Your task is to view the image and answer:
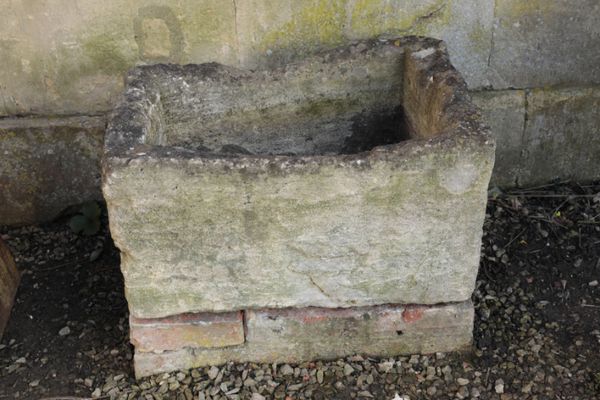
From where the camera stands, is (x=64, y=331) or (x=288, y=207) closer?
(x=288, y=207)

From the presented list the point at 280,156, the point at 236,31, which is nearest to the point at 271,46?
the point at 236,31

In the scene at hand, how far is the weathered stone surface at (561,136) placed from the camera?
10.6 ft

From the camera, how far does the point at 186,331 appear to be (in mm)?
2434

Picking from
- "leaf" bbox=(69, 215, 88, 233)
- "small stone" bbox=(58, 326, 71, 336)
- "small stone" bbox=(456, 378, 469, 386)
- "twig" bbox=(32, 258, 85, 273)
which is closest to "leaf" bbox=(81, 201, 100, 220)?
"leaf" bbox=(69, 215, 88, 233)

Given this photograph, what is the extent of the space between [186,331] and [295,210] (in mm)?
→ 598

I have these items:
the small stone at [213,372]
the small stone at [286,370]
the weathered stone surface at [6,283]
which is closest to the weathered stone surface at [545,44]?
the small stone at [286,370]

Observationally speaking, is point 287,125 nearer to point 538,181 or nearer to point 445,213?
point 445,213

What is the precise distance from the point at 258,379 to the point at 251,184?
74 cm

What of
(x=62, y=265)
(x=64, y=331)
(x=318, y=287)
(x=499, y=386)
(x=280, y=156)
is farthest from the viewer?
(x=62, y=265)

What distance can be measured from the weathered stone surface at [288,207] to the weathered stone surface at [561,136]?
0.80 meters

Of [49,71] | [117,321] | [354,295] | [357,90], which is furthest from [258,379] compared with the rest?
[49,71]

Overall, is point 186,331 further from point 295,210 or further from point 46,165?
point 46,165

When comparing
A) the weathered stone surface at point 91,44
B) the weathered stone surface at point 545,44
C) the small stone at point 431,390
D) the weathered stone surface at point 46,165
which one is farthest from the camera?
the weathered stone surface at point 46,165

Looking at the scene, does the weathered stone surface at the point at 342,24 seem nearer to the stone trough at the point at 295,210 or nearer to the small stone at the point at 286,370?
the stone trough at the point at 295,210
